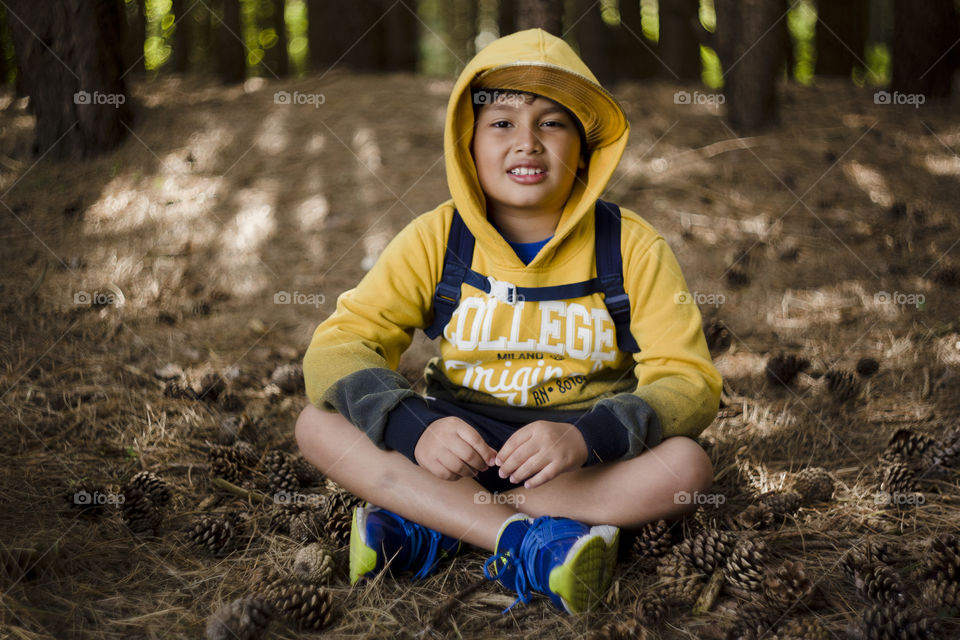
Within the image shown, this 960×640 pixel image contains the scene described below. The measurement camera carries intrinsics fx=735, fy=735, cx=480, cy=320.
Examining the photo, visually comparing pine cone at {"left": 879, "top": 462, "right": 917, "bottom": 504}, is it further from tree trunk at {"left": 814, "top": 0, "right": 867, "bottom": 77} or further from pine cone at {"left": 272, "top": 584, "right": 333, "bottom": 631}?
tree trunk at {"left": 814, "top": 0, "right": 867, "bottom": 77}

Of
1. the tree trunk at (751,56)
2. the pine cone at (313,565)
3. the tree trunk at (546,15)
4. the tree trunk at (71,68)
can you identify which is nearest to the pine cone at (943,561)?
the pine cone at (313,565)

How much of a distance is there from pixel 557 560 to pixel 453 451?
1.04ft

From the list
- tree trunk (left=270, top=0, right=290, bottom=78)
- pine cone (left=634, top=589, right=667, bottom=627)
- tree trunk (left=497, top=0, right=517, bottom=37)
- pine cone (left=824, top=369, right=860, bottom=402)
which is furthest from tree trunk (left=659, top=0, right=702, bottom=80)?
Result: pine cone (left=634, top=589, right=667, bottom=627)

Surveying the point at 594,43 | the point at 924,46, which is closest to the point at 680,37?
the point at 594,43

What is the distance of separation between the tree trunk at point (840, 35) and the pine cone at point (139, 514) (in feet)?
25.6

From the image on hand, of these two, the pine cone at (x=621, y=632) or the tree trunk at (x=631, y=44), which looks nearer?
the pine cone at (x=621, y=632)

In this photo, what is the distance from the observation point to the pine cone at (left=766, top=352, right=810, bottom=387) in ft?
9.43

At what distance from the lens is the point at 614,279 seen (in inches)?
77.2

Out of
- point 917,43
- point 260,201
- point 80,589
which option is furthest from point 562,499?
point 917,43

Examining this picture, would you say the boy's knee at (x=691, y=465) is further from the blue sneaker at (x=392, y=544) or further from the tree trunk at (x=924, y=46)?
the tree trunk at (x=924, y=46)

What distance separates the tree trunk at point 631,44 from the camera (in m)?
7.57

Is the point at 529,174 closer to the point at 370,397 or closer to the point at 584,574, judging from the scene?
the point at 370,397

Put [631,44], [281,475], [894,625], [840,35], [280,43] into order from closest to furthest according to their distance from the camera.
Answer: [894,625] → [281,475] → [631,44] → [840,35] → [280,43]

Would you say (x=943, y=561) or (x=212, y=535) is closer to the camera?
(x=943, y=561)
